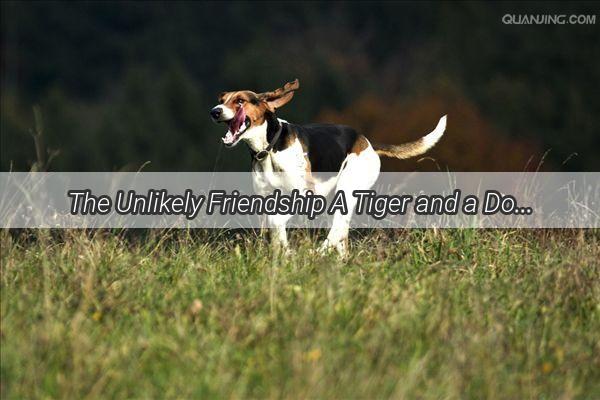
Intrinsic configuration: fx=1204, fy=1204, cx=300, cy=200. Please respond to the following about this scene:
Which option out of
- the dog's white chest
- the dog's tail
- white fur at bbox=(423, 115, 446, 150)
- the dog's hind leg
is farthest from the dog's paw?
white fur at bbox=(423, 115, 446, 150)

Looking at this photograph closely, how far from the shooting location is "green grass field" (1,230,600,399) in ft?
17.7

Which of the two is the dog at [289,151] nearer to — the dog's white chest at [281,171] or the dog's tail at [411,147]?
the dog's white chest at [281,171]

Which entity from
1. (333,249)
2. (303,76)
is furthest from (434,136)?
(303,76)

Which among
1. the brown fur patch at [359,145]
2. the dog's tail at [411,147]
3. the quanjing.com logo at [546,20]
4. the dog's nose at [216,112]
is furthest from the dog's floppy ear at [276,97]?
the quanjing.com logo at [546,20]

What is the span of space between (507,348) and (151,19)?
2342 inches

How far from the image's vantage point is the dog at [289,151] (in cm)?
896

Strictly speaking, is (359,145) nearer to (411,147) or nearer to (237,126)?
(411,147)

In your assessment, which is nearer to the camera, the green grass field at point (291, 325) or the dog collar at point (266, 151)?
the green grass field at point (291, 325)

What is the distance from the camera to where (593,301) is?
22.5ft

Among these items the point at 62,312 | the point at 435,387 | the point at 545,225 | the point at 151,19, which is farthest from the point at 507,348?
the point at 151,19

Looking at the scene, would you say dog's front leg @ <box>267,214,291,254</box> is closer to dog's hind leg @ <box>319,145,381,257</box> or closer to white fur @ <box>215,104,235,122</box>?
dog's hind leg @ <box>319,145,381,257</box>

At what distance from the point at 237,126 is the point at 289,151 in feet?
1.80

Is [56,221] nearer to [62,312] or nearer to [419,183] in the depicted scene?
[62,312]

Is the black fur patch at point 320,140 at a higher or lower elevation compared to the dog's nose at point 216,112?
higher
